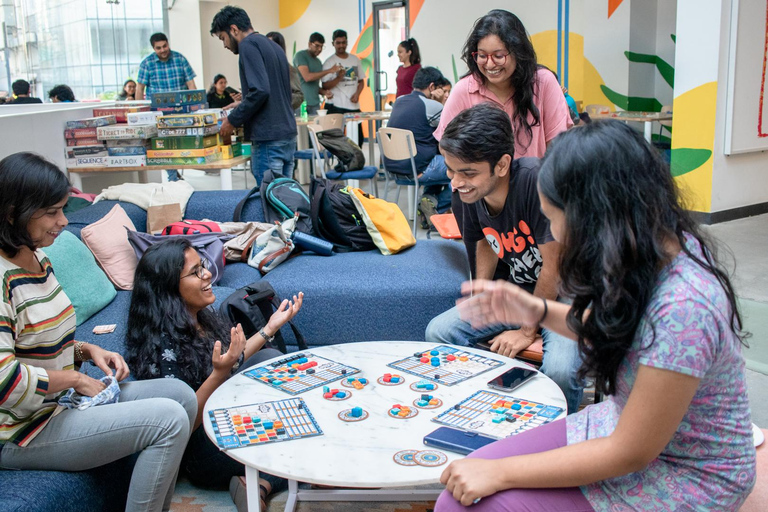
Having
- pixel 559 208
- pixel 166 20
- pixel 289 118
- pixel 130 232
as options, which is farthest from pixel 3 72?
pixel 559 208

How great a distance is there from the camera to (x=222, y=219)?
4031 mm

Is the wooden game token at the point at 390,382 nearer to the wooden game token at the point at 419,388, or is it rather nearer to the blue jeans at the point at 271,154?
the wooden game token at the point at 419,388

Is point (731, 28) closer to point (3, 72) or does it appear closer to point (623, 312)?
point (623, 312)

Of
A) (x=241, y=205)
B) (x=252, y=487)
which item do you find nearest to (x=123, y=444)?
(x=252, y=487)

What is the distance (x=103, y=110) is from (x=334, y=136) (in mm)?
1826

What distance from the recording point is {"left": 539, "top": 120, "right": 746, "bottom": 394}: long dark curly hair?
1141 millimetres

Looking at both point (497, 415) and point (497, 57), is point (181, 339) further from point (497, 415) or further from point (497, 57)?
point (497, 57)

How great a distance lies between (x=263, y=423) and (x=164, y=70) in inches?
233

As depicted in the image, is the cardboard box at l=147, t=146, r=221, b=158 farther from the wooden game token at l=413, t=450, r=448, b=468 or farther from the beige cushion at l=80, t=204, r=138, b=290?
the wooden game token at l=413, t=450, r=448, b=468

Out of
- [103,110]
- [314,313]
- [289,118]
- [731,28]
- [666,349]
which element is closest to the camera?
[666,349]

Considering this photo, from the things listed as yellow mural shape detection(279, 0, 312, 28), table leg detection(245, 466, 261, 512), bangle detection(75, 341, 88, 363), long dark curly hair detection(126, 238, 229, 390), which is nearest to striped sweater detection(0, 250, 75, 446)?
bangle detection(75, 341, 88, 363)

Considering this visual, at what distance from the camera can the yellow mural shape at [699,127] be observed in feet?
19.2

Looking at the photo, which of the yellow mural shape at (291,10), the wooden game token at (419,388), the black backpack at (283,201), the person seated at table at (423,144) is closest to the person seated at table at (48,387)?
the wooden game token at (419,388)

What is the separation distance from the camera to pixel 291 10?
39.2ft
